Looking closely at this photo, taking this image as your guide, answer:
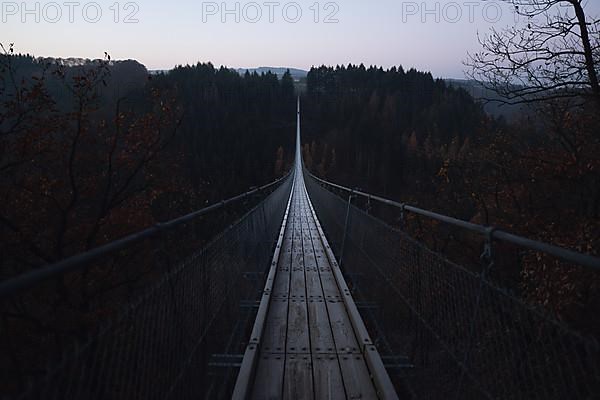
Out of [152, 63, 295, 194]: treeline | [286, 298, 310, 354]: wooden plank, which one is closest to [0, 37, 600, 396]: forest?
[286, 298, 310, 354]: wooden plank

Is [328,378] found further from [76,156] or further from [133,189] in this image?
[133,189]

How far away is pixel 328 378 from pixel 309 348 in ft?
1.69

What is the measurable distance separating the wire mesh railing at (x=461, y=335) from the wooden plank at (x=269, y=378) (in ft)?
2.66

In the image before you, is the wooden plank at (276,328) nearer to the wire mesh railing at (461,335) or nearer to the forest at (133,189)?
the wire mesh railing at (461,335)

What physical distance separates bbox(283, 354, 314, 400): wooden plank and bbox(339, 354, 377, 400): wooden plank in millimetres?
236

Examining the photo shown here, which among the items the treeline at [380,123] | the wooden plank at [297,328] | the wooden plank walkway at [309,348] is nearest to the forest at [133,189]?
the wooden plank walkway at [309,348]

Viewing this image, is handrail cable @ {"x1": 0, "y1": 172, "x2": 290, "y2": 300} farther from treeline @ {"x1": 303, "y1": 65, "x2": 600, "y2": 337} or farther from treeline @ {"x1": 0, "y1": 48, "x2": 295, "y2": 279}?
treeline @ {"x1": 0, "y1": 48, "x2": 295, "y2": 279}

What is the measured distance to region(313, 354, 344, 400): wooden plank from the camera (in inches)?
112

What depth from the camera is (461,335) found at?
224 centimetres

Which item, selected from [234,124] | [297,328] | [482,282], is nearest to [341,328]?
[297,328]

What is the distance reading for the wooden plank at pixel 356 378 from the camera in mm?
2842

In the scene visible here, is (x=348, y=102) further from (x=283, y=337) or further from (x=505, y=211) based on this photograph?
(x=283, y=337)

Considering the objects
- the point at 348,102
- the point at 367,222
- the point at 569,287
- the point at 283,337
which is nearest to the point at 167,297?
the point at 283,337

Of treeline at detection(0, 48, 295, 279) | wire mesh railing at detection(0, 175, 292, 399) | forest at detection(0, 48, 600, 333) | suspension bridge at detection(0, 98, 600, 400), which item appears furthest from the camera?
treeline at detection(0, 48, 295, 279)
